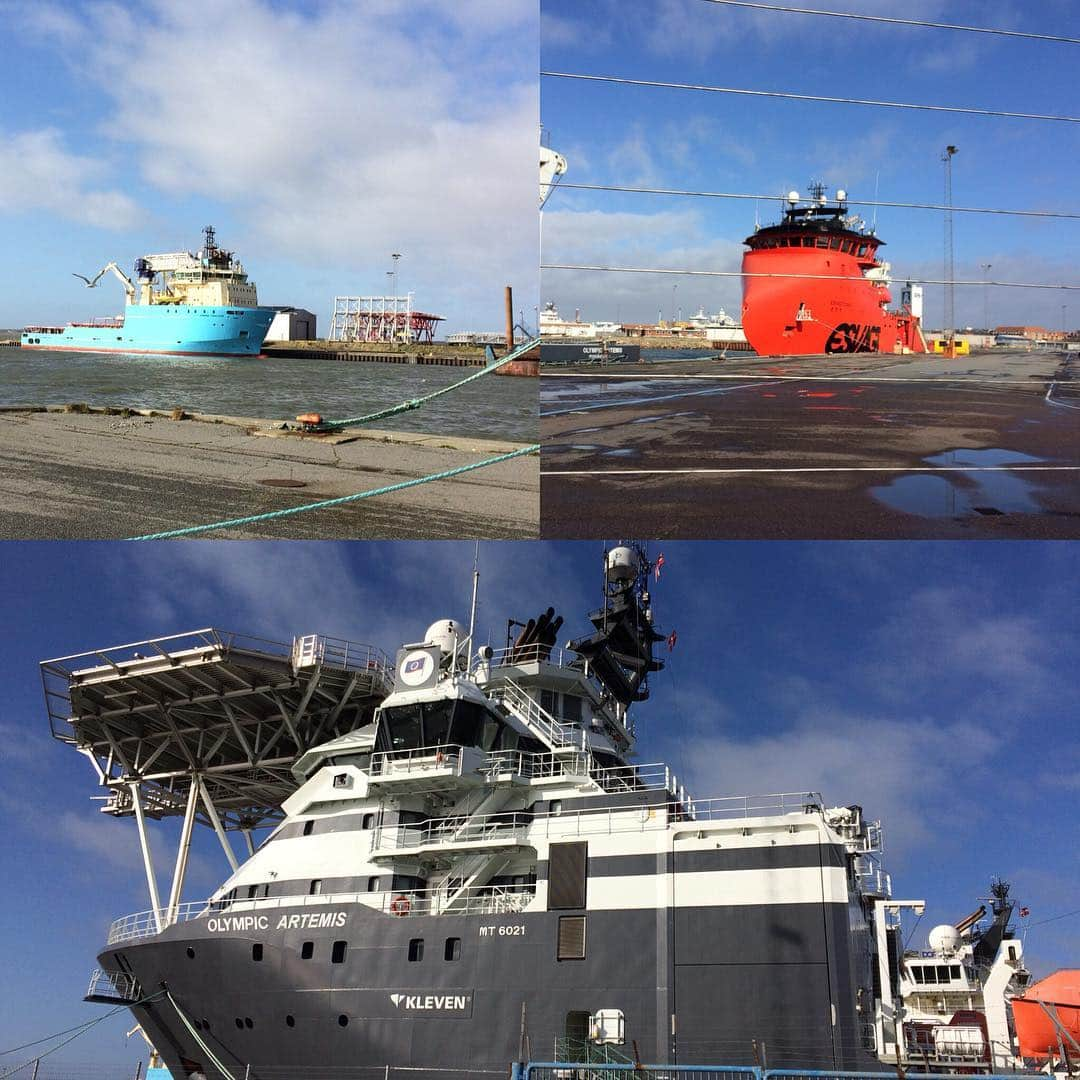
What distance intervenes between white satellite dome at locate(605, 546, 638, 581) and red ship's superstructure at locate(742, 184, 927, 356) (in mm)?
44683

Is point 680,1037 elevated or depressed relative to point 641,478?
depressed

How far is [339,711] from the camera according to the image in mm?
25266

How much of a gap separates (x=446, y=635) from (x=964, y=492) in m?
12.9

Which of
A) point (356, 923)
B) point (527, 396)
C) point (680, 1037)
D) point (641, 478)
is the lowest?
point (680, 1037)

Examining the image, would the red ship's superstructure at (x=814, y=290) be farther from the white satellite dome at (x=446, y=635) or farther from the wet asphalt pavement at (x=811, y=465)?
the white satellite dome at (x=446, y=635)

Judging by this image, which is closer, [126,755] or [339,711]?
[339,711]

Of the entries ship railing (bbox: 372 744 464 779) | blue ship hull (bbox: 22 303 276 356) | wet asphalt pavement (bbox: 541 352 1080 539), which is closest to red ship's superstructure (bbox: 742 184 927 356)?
wet asphalt pavement (bbox: 541 352 1080 539)

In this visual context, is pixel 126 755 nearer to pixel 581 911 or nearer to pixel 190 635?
pixel 190 635

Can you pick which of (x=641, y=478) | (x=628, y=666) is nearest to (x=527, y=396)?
(x=628, y=666)

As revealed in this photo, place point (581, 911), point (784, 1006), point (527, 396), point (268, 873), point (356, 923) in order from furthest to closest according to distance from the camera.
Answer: point (527, 396) → point (268, 873) → point (356, 923) → point (581, 911) → point (784, 1006)

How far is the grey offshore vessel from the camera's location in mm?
17219

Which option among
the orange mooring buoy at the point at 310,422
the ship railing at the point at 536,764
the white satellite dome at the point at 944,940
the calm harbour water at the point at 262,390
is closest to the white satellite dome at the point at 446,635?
the ship railing at the point at 536,764

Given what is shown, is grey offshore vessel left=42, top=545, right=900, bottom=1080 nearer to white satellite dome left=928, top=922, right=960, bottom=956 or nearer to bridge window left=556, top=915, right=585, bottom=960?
bridge window left=556, top=915, right=585, bottom=960

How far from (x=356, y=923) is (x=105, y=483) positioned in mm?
13391
